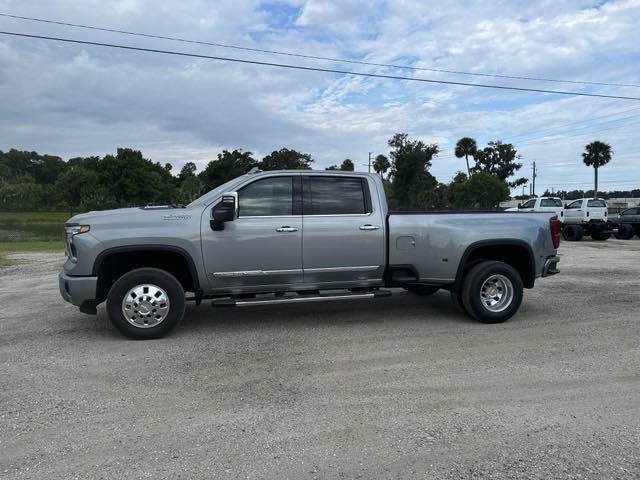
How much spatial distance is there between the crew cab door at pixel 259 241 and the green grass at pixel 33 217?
36.9m

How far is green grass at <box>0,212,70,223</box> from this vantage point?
3772 centimetres

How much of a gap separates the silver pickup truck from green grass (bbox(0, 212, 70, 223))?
120 ft

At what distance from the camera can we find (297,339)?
5.83 metres

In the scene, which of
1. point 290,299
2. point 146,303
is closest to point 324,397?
point 290,299

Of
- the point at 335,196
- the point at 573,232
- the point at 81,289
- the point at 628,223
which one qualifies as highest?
the point at 335,196

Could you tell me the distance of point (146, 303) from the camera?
5.67 m

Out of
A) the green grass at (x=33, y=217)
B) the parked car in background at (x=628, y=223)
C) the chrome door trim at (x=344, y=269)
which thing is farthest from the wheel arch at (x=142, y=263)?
the green grass at (x=33, y=217)

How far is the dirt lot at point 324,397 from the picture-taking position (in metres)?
3.13

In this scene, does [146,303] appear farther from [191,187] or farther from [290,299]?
[191,187]

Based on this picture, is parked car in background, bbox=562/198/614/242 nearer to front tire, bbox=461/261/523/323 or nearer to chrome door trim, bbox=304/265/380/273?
front tire, bbox=461/261/523/323

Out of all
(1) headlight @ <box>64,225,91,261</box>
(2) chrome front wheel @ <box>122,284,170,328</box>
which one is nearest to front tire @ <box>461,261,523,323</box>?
(2) chrome front wheel @ <box>122,284,170,328</box>

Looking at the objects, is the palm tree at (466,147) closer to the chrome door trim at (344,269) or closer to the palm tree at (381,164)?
the palm tree at (381,164)

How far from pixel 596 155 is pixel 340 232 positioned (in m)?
60.3

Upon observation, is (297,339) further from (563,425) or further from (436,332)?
(563,425)
